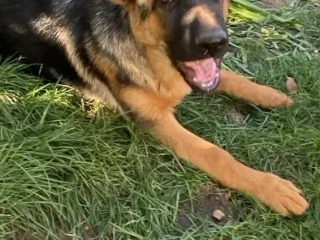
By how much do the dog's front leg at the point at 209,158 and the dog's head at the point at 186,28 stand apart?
311 mm

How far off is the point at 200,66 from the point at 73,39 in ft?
2.56

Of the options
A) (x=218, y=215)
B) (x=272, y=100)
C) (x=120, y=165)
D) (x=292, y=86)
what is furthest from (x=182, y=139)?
(x=292, y=86)

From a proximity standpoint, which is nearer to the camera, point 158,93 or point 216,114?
point 158,93

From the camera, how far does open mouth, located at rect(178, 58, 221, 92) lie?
11.7ft

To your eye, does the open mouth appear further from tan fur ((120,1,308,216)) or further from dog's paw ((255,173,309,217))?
dog's paw ((255,173,309,217))

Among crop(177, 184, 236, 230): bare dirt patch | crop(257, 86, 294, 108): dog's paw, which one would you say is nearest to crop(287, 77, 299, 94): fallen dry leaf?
crop(257, 86, 294, 108): dog's paw

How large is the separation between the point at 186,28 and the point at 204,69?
0.35 m

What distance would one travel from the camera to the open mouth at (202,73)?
11.7 ft

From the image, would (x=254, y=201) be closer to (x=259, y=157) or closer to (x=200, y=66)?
(x=259, y=157)

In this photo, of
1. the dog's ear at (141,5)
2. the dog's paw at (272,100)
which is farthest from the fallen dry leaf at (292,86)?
the dog's ear at (141,5)

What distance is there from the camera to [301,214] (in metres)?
3.42

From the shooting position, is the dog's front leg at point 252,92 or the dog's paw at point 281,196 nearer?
the dog's paw at point 281,196

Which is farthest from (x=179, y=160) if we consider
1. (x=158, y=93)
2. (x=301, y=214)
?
(x=301, y=214)

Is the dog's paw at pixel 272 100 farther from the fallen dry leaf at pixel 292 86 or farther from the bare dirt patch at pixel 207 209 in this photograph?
the bare dirt patch at pixel 207 209
